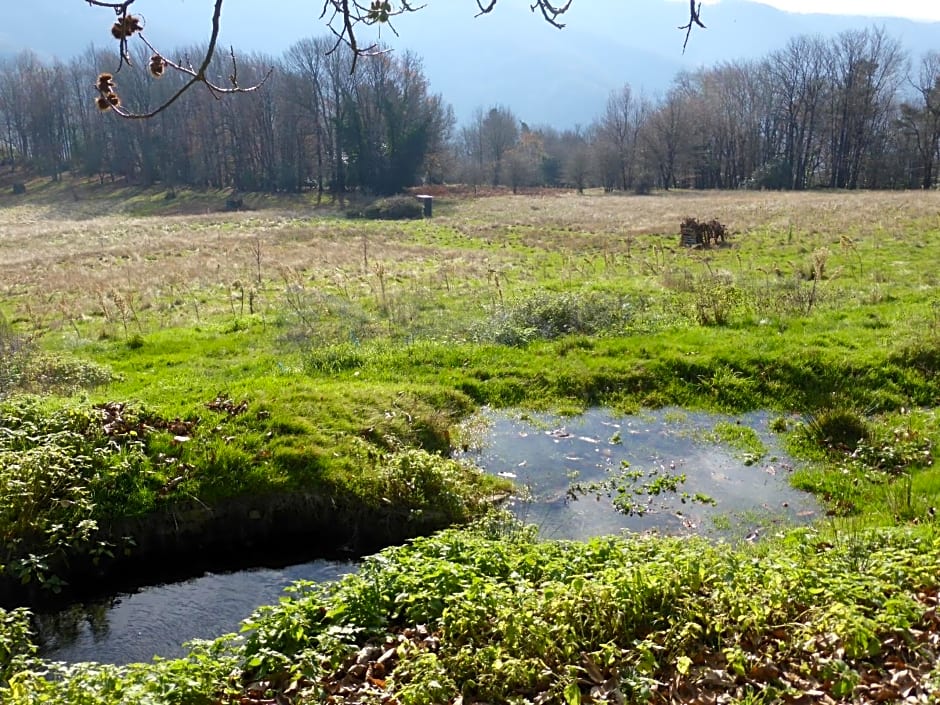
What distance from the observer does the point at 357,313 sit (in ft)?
47.7

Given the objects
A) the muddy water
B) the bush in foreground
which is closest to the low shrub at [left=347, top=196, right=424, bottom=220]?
the muddy water

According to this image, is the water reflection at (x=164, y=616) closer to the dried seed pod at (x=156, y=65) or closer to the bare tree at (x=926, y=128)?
the dried seed pod at (x=156, y=65)

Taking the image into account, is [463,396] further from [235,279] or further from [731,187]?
[731,187]

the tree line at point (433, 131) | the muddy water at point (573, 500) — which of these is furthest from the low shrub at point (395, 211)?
the muddy water at point (573, 500)

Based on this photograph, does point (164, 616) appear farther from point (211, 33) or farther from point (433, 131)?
point (433, 131)

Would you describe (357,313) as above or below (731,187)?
below

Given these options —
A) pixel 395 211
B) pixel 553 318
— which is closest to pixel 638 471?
pixel 553 318

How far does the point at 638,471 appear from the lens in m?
8.70

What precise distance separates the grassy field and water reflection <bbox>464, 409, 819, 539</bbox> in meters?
0.46

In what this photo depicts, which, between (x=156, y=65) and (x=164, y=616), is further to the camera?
(x=164, y=616)

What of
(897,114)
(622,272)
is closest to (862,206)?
(622,272)

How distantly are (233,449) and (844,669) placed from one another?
22.5 ft

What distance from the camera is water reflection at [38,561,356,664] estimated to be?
19.9ft

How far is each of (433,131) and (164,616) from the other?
55455 mm
